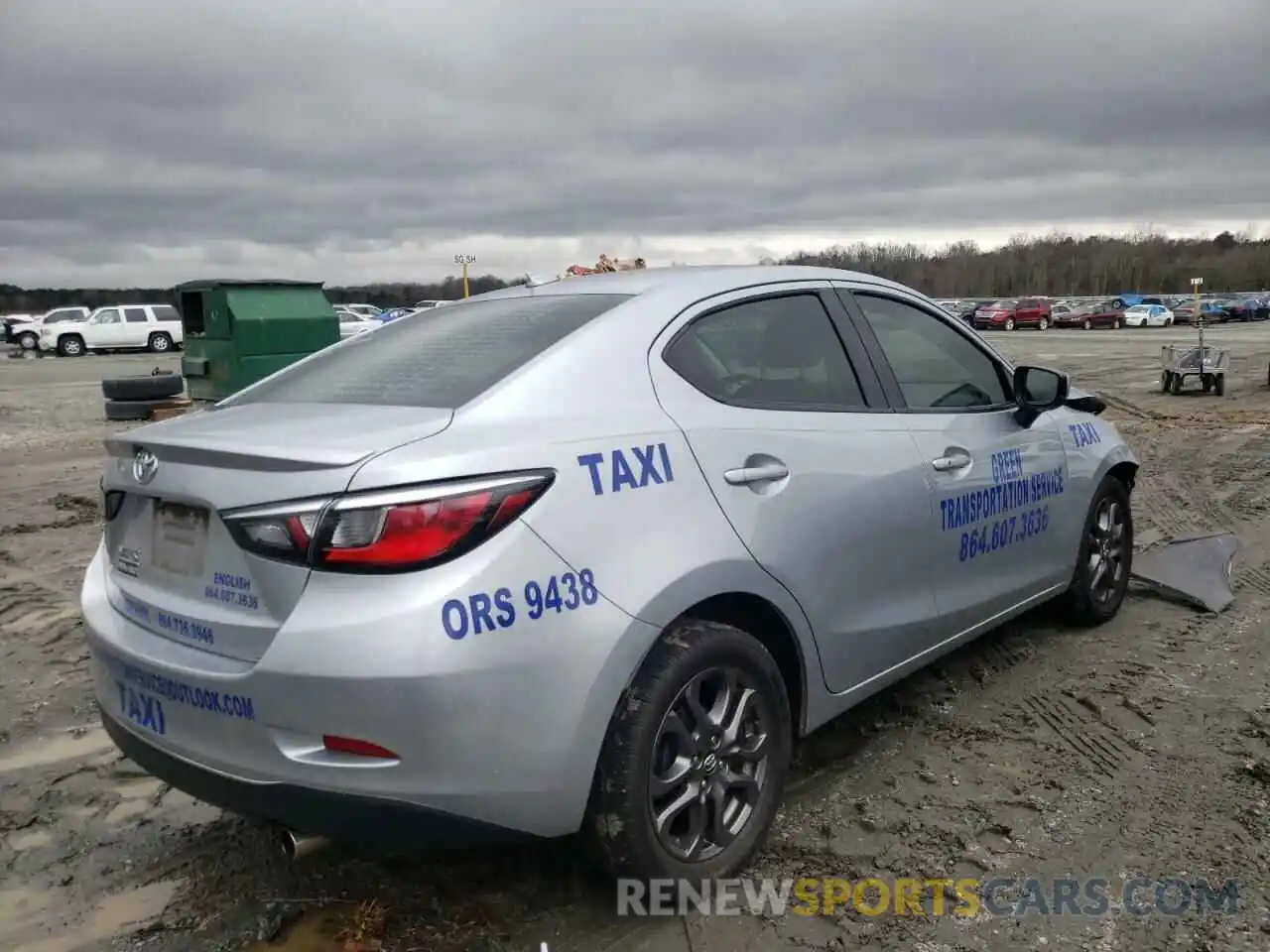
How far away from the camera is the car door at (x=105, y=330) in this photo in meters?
36.8

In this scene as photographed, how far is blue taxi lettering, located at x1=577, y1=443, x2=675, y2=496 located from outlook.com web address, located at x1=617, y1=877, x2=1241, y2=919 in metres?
1.01

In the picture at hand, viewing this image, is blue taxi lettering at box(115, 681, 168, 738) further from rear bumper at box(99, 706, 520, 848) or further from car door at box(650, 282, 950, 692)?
car door at box(650, 282, 950, 692)

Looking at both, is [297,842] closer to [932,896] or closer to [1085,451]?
[932,896]

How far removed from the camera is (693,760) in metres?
2.67

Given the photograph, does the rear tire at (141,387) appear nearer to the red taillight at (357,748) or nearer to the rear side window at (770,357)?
the rear side window at (770,357)

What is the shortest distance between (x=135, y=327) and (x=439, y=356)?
38.6 m

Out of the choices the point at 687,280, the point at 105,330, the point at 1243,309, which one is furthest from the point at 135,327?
the point at 1243,309

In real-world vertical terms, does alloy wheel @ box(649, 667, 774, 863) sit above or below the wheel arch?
below

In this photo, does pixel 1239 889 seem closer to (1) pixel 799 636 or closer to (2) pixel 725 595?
(1) pixel 799 636

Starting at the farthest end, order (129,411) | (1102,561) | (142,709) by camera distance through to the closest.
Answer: (129,411)
(1102,561)
(142,709)

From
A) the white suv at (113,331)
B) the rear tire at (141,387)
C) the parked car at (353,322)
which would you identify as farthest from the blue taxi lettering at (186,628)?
the white suv at (113,331)

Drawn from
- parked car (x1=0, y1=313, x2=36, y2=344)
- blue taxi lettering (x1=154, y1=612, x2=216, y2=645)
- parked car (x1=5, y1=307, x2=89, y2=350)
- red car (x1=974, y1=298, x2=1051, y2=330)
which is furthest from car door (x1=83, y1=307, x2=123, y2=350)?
red car (x1=974, y1=298, x2=1051, y2=330)

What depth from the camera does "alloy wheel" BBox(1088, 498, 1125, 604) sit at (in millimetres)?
4785

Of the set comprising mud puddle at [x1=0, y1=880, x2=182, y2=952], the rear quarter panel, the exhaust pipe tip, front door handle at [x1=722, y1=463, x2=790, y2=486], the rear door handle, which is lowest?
mud puddle at [x1=0, y1=880, x2=182, y2=952]
